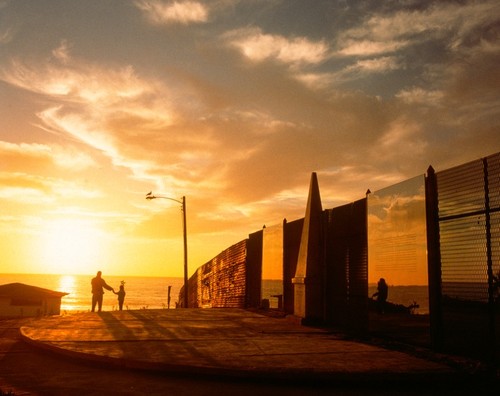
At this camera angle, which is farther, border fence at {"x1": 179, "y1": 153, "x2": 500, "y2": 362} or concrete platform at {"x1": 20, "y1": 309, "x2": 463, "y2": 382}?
border fence at {"x1": 179, "y1": 153, "x2": 500, "y2": 362}

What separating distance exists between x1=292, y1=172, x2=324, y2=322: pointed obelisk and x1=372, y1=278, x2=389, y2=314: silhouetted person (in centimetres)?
271

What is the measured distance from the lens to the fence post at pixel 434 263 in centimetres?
925

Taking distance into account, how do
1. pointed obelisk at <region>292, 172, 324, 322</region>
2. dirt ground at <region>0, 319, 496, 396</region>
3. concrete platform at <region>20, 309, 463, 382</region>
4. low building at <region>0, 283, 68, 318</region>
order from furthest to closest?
1. low building at <region>0, 283, 68, 318</region>
2. pointed obelisk at <region>292, 172, 324, 322</region>
3. concrete platform at <region>20, 309, 463, 382</region>
4. dirt ground at <region>0, 319, 496, 396</region>

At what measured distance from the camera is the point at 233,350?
29.2 ft

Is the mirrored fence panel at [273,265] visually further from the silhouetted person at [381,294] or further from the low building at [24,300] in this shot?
the low building at [24,300]

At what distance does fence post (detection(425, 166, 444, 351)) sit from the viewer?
9.25 meters

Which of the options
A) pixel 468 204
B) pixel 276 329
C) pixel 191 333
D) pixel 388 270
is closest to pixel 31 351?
pixel 191 333

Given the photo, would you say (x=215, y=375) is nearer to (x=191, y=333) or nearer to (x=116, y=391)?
(x=116, y=391)

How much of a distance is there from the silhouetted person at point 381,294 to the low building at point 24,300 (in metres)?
51.1

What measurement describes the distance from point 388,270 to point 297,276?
13.5ft

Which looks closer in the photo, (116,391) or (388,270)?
(116,391)

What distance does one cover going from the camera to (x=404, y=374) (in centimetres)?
708

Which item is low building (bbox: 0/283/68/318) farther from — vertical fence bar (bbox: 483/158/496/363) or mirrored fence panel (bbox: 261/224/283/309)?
vertical fence bar (bbox: 483/158/496/363)

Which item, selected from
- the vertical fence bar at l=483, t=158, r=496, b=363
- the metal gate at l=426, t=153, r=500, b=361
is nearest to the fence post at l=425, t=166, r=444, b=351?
the metal gate at l=426, t=153, r=500, b=361
